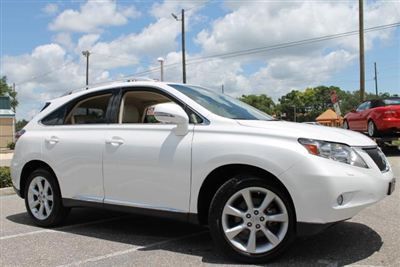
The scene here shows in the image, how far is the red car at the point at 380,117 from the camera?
14016mm

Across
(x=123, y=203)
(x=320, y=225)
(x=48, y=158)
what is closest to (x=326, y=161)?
(x=320, y=225)

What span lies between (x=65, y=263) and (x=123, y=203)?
0.94 meters

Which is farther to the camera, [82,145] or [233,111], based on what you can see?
[82,145]

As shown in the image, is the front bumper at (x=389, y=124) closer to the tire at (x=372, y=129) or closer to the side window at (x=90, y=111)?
the tire at (x=372, y=129)

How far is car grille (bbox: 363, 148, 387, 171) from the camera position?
4.57m

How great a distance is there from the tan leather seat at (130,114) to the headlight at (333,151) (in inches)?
83.8

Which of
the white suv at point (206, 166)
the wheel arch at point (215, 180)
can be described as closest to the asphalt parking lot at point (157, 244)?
the white suv at point (206, 166)

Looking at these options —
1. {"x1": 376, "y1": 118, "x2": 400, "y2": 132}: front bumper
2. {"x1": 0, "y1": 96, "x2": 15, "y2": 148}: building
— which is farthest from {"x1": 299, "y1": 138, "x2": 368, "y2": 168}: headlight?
{"x1": 0, "y1": 96, "x2": 15, "y2": 148}: building

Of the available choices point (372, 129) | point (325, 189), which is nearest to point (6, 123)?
point (372, 129)

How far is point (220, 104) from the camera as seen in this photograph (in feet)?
17.6

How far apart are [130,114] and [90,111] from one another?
0.66 m

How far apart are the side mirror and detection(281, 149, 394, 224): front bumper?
46.0 inches

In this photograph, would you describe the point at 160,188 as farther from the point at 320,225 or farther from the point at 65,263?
the point at 320,225

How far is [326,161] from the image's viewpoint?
13.9 feet
